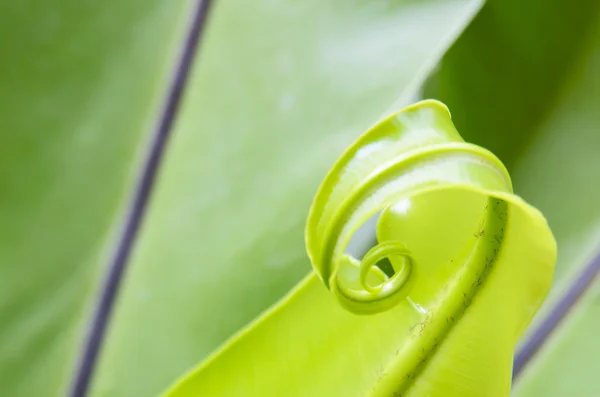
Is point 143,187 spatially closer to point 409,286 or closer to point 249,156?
point 249,156

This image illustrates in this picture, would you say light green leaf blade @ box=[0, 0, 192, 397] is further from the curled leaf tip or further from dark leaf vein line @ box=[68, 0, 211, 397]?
the curled leaf tip

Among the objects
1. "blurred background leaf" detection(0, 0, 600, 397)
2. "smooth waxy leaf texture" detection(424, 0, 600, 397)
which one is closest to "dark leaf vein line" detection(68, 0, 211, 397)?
"blurred background leaf" detection(0, 0, 600, 397)

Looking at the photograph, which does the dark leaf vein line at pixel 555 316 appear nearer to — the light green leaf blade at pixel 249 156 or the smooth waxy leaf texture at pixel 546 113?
the smooth waxy leaf texture at pixel 546 113

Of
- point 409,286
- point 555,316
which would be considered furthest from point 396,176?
point 555,316

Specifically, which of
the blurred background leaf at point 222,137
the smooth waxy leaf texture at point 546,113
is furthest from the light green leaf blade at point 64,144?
the smooth waxy leaf texture at point 546,113

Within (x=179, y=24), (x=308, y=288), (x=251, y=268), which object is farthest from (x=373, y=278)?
(x=179, y=24)
